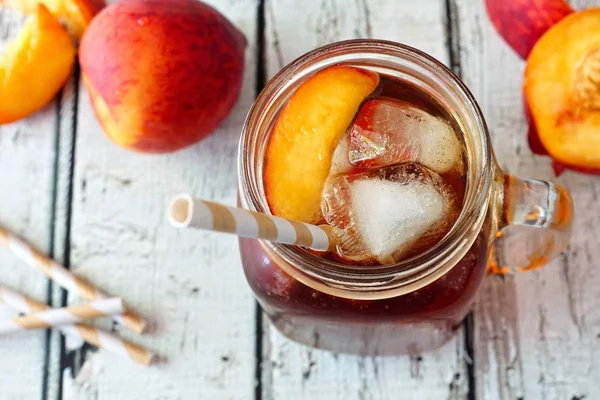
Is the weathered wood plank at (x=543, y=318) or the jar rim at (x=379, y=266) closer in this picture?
the jar rim at (x=379, y=266)

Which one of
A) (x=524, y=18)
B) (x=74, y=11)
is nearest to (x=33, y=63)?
(x=74, y=11)

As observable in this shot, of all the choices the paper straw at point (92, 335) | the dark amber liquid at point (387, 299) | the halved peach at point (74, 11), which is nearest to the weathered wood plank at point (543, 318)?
the dark amber liquid at point (387, 299)

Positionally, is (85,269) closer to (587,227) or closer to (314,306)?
(314,306)

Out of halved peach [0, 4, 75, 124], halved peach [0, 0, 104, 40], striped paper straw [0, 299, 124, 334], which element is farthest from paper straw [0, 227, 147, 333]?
halved peach [0, 0, 104, 40]

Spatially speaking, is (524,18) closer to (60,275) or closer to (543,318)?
(543,318)

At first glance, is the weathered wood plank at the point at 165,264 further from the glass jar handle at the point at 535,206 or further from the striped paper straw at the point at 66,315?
the glass jar handle at the point at 535,206

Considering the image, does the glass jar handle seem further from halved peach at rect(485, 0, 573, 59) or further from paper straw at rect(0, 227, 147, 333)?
paper straw at rect(0, 227, 147, 333)

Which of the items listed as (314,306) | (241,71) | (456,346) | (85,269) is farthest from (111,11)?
(456,346)
